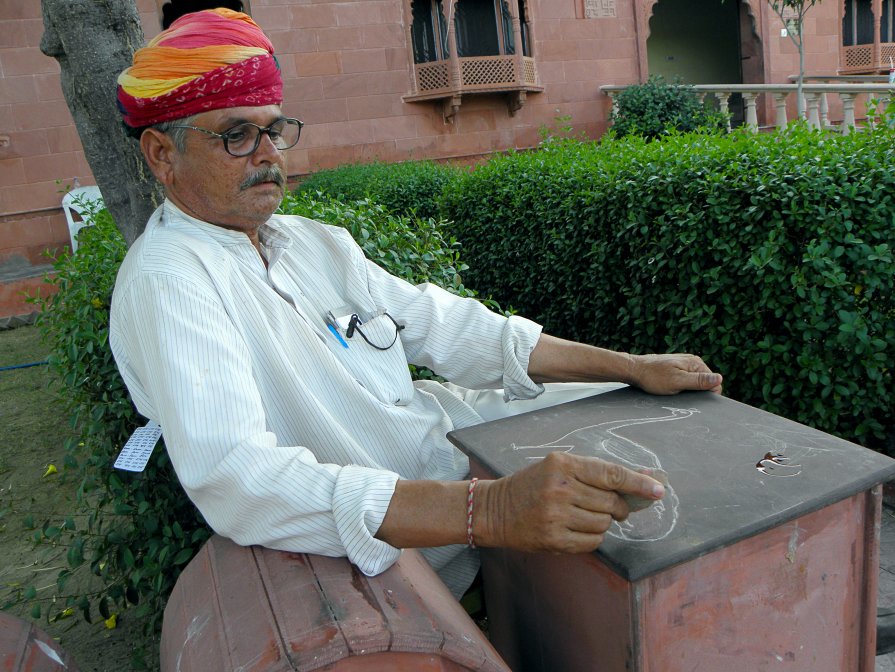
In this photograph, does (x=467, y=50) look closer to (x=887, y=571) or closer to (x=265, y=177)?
(x=887, y=571)

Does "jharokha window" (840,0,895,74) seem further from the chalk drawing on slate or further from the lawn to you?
the chalk drawing on slate

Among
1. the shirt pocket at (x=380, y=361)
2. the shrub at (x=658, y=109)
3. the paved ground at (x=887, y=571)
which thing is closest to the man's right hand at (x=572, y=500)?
the shirt pocket at (x=380, y=361)

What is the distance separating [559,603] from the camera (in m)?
1.48

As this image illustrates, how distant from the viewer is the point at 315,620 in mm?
1133

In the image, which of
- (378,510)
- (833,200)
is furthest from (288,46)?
(378,510)

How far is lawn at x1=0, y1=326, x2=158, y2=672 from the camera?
8.25 ft

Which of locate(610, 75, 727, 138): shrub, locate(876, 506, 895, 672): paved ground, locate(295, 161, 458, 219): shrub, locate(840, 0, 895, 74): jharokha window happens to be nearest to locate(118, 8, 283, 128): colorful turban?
locate(876, 506, 895, 672): paved ground

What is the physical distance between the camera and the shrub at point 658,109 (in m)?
11.1

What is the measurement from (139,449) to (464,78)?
33.6 ft

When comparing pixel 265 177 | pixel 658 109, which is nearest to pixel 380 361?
pixel 265 177

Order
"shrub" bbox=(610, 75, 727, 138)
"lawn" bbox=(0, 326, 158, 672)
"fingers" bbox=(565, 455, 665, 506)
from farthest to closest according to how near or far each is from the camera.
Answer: "shrub" bbox=(610, 75, 727, 138) → "lawn" bbox=(0, 326, 158, 672) → "fingers" bbox=(565, 455, 665, 506)

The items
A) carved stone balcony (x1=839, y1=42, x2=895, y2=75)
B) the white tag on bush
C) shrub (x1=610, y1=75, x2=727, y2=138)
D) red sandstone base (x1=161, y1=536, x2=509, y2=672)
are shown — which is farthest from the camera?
carved stone balcony (x1=839, y1=42, x2=895, y2=75)

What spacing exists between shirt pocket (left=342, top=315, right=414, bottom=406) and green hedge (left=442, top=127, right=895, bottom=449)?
167 centimetres

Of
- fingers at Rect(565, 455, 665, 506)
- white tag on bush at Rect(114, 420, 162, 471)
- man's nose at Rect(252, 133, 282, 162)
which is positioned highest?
man's nose at Rect(252, 133, 282, 162)
